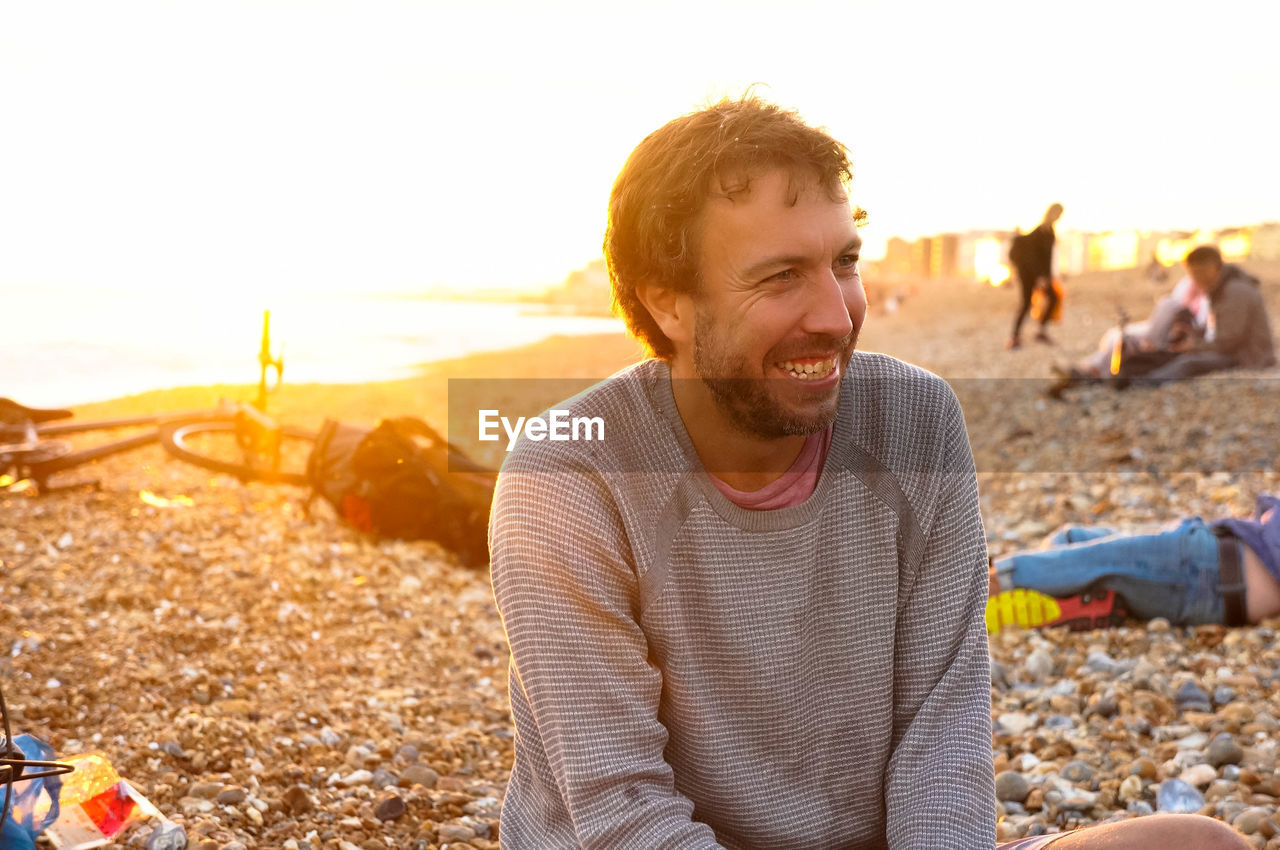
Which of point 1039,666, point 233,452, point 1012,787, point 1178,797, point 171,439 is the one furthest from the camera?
point 233,452

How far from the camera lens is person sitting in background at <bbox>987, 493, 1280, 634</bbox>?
5121 mm

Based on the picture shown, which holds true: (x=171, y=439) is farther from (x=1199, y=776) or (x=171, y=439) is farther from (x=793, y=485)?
(x=1199, y=776)

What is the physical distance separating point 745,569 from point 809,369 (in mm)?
460

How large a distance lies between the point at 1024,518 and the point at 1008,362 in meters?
13.1

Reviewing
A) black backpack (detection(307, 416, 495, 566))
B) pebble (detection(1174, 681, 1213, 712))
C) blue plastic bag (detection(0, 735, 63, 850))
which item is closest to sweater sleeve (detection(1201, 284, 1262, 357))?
pebble (detection(1174, 681, 1213, 712))

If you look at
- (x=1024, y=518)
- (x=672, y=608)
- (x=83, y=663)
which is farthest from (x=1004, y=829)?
(x=1024, y=518)

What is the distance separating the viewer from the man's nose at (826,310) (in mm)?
2225

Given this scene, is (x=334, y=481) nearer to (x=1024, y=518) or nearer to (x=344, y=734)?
(x=344, y=734)

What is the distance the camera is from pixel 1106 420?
11633mm

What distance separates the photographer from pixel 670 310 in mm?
2496

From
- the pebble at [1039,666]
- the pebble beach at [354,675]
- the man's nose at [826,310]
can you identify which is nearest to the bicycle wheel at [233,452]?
the pebble beach at [354,675]

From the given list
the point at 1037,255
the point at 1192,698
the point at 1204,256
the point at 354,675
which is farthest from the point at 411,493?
the point at 1037,255

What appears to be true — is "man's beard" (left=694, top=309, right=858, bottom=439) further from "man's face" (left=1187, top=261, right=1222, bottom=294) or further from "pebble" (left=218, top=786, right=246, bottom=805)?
"man's face" (left=1187, top=261, right=1222, bottom=294)

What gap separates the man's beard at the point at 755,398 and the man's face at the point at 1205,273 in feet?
40.4
